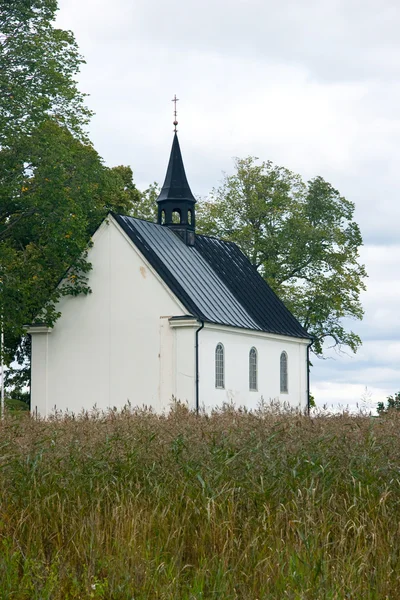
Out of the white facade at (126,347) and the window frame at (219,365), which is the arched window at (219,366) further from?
the white facade at (126,347)

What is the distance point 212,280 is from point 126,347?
16.6 feet

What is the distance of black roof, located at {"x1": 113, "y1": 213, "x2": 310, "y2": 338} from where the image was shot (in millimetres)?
33738

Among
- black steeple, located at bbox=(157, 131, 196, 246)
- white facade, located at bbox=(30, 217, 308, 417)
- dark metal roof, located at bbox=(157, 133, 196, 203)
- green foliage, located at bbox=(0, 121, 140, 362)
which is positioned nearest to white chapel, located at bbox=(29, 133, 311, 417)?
white facade, located at bbox=(30, 217, 308, 417)

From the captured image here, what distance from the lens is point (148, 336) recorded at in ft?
109

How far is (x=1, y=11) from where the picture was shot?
3219 centimetres

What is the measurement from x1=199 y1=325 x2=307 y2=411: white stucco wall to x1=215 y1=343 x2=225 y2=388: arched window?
16cm

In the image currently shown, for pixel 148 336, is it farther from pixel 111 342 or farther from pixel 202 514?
pixel 202 514

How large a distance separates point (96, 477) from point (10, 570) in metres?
2.22

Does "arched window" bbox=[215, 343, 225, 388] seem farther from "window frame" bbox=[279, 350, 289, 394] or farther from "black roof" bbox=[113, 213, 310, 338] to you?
"window frame" bbox=[279, 350, 289, 394]

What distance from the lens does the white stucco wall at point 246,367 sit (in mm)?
33344

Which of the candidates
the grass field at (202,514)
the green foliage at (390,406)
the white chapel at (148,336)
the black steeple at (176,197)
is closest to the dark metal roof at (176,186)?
the black steeple at (176,197)

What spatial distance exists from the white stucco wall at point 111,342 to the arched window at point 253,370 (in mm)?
4848

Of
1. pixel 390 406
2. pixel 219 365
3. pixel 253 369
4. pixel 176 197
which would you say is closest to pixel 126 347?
pixel 219 365

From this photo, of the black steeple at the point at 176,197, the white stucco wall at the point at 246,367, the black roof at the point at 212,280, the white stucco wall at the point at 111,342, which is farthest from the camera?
the black steeple at the point at 176,197
